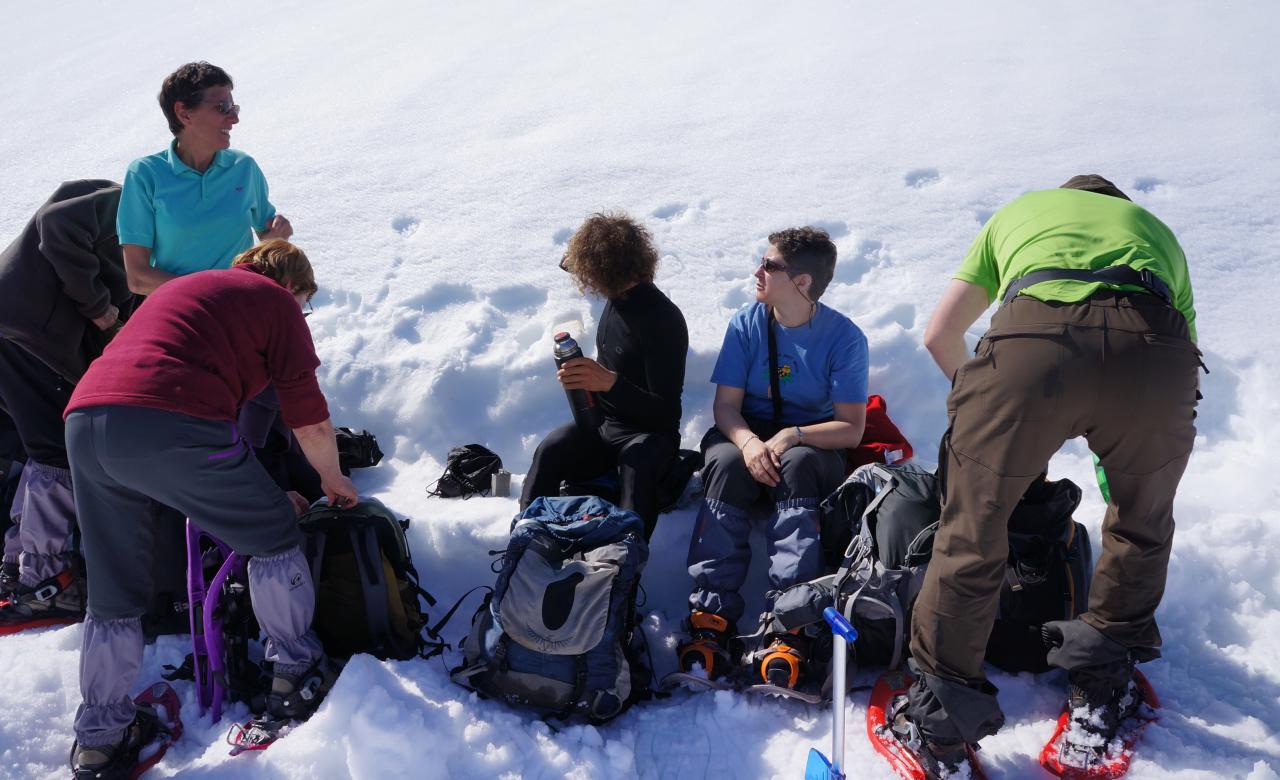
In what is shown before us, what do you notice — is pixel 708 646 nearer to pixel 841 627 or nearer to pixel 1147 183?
pixel 841 627

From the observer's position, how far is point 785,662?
11.4ft

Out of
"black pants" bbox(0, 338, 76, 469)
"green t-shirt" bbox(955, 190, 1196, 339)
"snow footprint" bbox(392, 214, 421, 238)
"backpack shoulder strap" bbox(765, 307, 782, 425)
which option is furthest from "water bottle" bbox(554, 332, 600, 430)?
"snow footprint" bbox(392, 214, 421, 238)

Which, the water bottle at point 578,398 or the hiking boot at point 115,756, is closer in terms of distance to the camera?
the hiking boot at point 115,756

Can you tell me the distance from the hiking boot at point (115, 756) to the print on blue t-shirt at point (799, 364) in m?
2.70

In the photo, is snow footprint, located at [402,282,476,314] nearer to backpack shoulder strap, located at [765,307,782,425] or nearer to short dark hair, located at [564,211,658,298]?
short dark hair, located at [564,211,658,298]

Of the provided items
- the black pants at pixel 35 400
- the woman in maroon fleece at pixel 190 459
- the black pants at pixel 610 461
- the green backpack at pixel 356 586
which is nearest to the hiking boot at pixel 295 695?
the woman in maroon fleece at pixel 190 459

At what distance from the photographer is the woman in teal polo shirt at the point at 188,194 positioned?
4164mm

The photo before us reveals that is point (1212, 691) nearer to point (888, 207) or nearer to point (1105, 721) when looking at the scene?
point (1105, 721)

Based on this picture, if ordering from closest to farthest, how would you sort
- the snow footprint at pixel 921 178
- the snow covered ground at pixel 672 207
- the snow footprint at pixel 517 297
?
the snow covered ground at pixel 672 207 → the snow footprint at pixel 517 297 → the snow footprint at pixel 921 178

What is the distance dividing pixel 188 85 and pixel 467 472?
7.25 ft

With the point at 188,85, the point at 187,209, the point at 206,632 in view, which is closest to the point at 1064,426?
the point at 206,632

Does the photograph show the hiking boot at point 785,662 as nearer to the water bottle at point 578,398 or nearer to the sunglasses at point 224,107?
the water bottle at point 578,398

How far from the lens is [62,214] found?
13.5 feet

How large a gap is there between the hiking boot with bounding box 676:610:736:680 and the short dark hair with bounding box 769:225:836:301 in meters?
1.52
